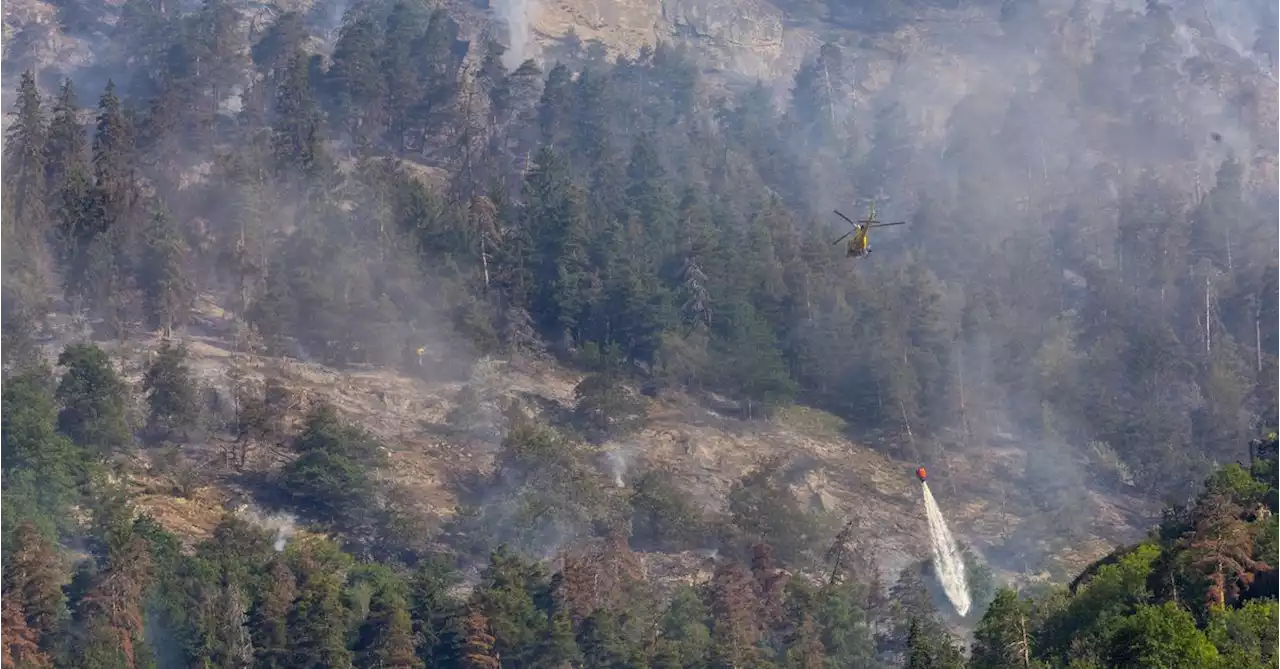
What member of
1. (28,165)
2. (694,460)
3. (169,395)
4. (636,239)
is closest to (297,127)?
(28,165)

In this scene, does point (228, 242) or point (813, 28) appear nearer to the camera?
point (228, 242)

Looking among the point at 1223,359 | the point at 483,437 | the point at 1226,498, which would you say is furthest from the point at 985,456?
the point at 1226,498

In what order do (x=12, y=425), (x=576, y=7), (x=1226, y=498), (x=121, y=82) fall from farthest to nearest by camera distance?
(x=576, y=7), (x=121, y=82), (x=12, y=425), (x=1226, y=498)

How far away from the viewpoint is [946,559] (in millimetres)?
81062

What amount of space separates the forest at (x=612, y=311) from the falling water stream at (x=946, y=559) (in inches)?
43.7

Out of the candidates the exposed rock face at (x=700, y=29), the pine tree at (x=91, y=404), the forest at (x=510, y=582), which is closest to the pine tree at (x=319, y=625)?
the forest at (x=510, y=582)

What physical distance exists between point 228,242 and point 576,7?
60.4m

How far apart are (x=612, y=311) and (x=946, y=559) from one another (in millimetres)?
23074

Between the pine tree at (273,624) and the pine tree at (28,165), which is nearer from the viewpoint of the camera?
the pine tree at (273,624)

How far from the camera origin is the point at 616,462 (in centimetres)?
8325

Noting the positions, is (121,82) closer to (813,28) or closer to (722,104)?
(722,104)

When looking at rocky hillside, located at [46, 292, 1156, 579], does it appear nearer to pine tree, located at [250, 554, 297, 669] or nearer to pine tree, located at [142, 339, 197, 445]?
pine tree, located at [142, 339, 197, 445]

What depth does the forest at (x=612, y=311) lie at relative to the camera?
62031 mm

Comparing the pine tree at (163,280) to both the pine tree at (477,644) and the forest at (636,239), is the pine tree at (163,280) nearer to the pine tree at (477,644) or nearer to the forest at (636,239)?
the forest at (636,239)
